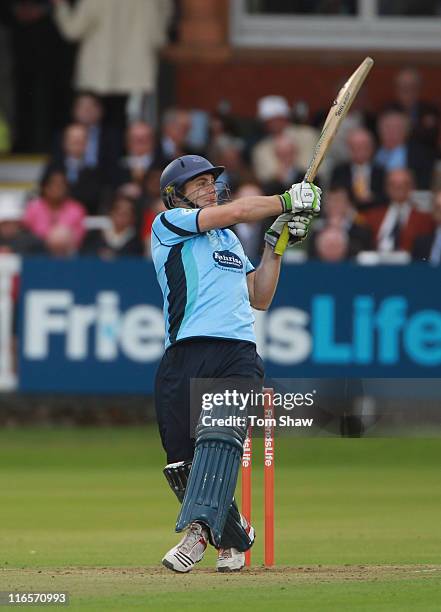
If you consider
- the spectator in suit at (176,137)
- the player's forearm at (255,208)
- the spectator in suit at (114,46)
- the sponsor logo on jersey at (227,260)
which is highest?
the spectator in suit at (114,46)

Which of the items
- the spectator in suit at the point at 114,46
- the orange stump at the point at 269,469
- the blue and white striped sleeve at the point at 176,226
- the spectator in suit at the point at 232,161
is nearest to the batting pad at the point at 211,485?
the orange stump at the point at 269,469

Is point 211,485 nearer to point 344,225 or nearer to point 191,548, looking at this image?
point 191,548

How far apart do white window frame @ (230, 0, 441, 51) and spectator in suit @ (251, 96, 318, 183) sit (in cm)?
307

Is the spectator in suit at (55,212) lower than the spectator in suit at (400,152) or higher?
lower

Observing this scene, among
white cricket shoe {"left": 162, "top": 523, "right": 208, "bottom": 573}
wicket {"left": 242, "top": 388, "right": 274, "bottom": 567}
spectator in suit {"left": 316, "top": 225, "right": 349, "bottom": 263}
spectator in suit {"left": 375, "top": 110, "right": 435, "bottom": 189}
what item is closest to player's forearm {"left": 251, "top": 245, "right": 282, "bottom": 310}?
wicket {"left": 242, "top": 388, "right": 274, "bottom": 567}

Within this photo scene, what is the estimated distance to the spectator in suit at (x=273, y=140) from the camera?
1908 centimetres

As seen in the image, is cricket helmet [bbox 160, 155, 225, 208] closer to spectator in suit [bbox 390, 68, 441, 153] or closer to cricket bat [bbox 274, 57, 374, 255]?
cricket bat [bbox 274, 57, 374, 255]

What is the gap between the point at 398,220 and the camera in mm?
17625

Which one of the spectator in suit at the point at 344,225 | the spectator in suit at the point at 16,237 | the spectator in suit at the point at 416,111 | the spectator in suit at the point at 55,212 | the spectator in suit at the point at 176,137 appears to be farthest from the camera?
the spectator in suit at the point at 416,111

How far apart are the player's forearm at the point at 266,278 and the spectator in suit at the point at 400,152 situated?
33.4 ft

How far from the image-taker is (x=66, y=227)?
1753 cm

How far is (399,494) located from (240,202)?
5237mm

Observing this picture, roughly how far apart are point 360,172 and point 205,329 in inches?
404

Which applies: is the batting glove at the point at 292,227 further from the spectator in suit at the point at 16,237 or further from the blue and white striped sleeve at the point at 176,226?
the spectator in suit at the point at 16,237
